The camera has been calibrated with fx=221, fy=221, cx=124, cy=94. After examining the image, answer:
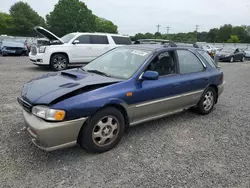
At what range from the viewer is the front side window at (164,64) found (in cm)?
376

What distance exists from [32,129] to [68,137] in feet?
1.46

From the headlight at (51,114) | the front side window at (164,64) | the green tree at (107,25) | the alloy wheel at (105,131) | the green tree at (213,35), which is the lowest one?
the alloy wheel at (105,131)

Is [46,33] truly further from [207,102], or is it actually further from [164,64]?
[207,102]

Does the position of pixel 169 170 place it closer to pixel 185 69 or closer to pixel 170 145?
pixel 170 145

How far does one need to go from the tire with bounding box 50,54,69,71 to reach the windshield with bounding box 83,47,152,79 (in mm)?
6116

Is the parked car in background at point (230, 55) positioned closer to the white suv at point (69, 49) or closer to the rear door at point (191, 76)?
the white suv at point (69, 49)

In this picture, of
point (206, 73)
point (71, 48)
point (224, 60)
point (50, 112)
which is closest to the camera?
point (50, 112)

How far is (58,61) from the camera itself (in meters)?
10.0

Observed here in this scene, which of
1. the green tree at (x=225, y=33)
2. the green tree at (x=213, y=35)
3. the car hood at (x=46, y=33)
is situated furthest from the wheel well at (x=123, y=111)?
the green tree at (x=213, y=35)

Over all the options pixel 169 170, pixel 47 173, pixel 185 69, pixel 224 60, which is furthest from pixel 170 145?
pixel 224 60

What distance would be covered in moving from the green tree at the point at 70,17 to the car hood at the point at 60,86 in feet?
186

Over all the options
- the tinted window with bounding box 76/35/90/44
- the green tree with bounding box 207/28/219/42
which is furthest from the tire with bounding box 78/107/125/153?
the green tree with bounding box 207/28/219/42

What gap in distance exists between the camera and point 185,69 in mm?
4273

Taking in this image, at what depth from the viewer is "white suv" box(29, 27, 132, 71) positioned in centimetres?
963
